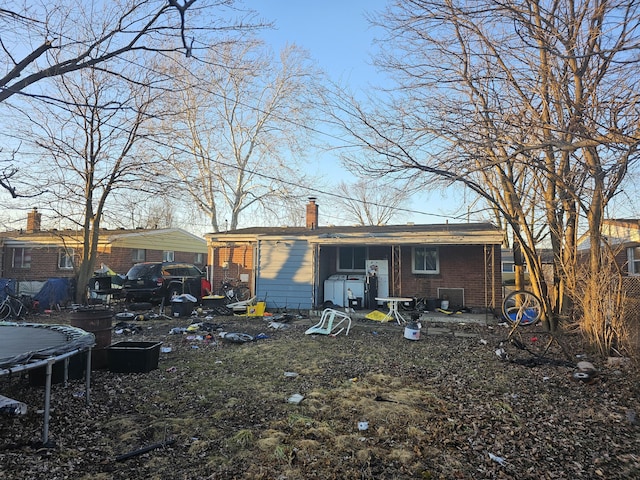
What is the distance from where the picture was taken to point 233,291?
15.1m

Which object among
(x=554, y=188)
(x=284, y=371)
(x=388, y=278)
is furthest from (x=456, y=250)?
(x=284, y=371)

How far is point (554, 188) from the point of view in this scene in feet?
29.1

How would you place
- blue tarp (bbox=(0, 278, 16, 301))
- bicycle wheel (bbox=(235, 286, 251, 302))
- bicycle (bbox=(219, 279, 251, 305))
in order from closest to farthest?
1. blue tarp (bbox=(0, 278, 16, 301))
2. bicycle (bbox=(219, 279, 251, 305))
3. bicycle wheel (bbox=(235, 286, 251, 302))

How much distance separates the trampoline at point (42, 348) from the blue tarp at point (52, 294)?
9.01m

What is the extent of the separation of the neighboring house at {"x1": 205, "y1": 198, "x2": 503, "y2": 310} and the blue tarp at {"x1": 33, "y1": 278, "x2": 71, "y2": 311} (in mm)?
6849

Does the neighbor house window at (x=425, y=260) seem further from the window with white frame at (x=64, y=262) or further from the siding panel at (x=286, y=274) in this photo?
the window with white frame at (x=64, y=262)

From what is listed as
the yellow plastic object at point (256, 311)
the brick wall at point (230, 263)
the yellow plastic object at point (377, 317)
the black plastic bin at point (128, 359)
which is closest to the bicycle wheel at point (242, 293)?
the brick wall at point (230, 263)

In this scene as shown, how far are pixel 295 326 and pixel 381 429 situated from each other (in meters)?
6.89

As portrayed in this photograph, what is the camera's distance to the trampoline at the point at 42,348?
3.48m

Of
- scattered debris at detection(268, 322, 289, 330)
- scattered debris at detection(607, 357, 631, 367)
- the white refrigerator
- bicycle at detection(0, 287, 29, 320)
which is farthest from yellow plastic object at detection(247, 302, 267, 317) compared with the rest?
scattered debris at detection(607, 357, 631, 367)

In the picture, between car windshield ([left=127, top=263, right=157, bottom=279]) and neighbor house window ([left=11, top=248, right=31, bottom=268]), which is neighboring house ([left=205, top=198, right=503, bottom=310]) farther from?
neighbor house window ([left=11, top=248, right=31, bottom=268])

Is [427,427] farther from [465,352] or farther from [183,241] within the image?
[183,241]

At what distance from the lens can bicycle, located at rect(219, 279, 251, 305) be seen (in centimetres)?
1474

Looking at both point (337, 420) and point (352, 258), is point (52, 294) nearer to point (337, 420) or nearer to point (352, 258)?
point (352, 258)
